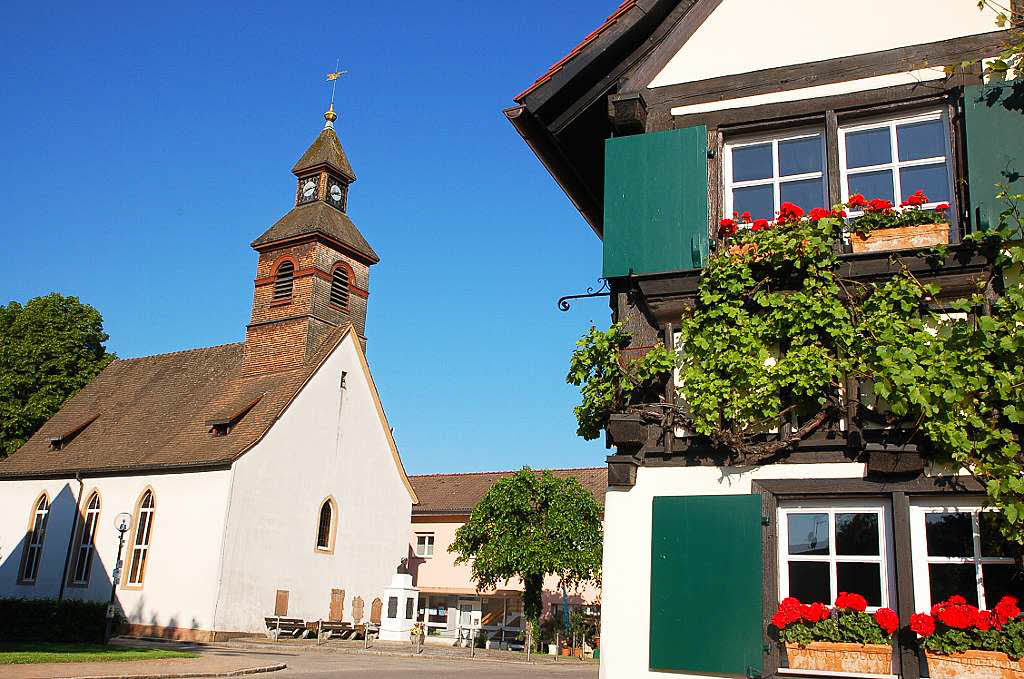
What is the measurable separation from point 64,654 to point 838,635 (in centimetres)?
1323

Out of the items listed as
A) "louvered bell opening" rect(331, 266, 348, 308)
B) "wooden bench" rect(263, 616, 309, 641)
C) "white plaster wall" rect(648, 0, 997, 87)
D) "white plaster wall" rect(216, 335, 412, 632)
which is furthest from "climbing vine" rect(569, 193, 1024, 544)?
"louvered bell opening" rect(331, 266, 348, 308)

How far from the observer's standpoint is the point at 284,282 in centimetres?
3278

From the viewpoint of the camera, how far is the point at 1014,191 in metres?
8.48

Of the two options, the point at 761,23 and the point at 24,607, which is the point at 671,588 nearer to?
the point at 761,23

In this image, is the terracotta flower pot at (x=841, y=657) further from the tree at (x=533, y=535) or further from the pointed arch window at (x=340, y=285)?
the pointed arch window at (x=340, y=285)

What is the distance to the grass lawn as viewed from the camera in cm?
1476

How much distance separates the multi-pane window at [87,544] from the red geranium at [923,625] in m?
27.4

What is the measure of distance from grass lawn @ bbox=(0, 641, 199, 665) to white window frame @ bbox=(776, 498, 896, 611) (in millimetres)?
11706

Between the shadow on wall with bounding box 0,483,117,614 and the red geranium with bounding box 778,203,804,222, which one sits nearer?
the red geranium with bounding box 778,203,804,222

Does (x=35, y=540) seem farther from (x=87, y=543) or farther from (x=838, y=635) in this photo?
(x=838, y=635)

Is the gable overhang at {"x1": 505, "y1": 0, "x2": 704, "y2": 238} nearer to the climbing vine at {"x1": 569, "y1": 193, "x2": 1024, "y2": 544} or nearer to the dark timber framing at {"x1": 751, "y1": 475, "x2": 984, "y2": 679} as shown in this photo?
the climbing vine at {"x1": 569, "y1": 193, "x2": 1024, "y2": 544}

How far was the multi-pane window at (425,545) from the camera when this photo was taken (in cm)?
4131

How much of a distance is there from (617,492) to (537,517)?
18080 mm

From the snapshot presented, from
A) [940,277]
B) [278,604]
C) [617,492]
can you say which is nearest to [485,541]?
[278,604]
